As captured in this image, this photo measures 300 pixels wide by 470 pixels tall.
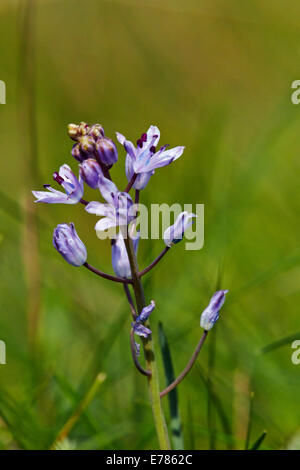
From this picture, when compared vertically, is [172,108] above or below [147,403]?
above

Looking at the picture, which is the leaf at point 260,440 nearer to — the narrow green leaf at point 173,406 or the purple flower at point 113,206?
the narrow green leaf at point 173,406

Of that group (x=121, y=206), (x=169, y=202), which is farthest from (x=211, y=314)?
(x=169, y=202)

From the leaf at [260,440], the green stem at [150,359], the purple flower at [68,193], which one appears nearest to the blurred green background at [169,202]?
the leaf at [260,440]

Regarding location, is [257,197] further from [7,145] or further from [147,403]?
[7,145]

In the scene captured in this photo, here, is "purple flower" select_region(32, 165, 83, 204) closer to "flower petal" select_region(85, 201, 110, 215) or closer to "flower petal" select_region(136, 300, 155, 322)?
"flower petal" select_region(85, 201, 110, 215)
